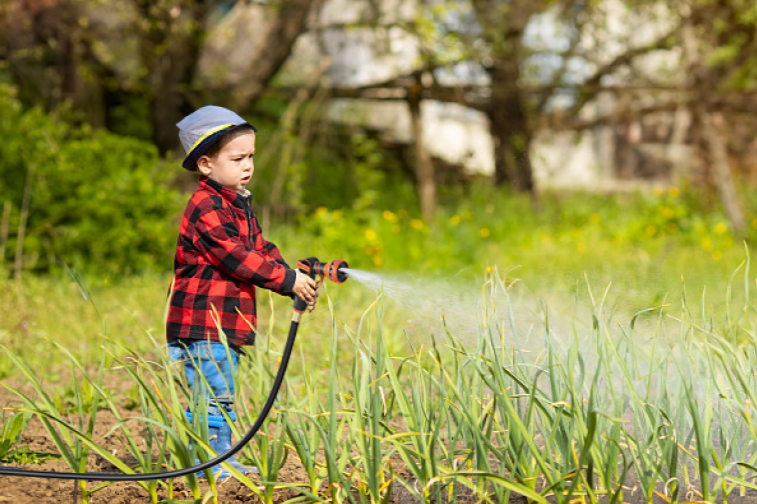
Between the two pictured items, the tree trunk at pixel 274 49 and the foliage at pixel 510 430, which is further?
the tree trunk at pixel 274 49

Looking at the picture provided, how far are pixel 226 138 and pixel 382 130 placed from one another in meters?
7.78

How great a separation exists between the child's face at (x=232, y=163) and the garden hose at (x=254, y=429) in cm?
29

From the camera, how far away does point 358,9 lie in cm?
789

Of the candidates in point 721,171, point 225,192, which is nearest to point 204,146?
point 225,192

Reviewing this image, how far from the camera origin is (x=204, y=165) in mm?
2258

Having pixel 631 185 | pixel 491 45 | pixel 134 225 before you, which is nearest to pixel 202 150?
pixel 134 225

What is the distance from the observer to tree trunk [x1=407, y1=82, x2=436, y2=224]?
7844 mm

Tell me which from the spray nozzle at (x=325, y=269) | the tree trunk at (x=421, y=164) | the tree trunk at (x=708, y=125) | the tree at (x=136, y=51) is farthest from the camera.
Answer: the tree trunk at (x=708, y=125)

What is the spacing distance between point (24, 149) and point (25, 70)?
2501 millimetres

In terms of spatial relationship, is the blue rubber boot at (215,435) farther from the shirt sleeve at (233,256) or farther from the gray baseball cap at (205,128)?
the gray baseball cap at (205,128)

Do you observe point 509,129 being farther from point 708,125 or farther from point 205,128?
point 205,128

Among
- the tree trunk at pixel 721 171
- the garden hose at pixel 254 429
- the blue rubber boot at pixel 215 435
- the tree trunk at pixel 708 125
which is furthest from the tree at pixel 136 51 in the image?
the garden hose at pixel 254 429

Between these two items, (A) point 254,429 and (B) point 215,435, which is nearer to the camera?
(A) point 254,429

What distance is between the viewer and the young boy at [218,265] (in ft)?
7.18
